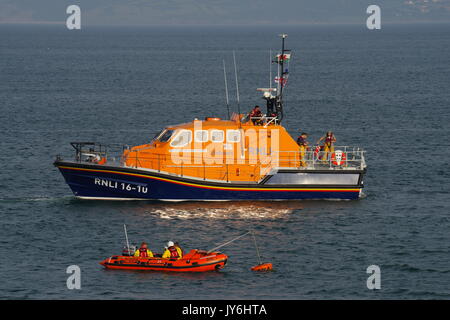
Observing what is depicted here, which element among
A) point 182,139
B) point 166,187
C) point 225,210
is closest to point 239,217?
point 225,210

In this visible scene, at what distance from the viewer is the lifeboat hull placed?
44906 millimetres

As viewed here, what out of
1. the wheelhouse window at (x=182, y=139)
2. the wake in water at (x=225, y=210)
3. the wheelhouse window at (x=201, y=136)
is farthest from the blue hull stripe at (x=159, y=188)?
the wheelhouse window at (x=201, y=136)

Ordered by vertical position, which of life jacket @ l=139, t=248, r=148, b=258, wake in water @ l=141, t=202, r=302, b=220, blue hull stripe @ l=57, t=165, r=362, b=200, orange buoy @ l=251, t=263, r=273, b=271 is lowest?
orange buoy @ l=251, t=263, r=273, b=271

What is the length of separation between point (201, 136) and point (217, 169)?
1.78 metres

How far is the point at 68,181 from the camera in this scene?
45.9 metres

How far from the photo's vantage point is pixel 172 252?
35.7m

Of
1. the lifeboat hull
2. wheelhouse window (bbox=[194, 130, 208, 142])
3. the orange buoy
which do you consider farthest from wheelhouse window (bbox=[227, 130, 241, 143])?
the orange buoy

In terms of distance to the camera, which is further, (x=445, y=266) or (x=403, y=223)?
(x=403, y=223)

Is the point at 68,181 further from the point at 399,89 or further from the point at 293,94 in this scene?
the point at 399,89

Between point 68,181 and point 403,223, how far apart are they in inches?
636

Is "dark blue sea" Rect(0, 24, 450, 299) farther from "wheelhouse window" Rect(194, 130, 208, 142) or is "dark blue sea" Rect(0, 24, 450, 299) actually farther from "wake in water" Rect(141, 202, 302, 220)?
"wheelhouse window" Rect(194, 130, 208, 142)

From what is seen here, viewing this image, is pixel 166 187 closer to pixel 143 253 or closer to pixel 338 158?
pixel 338 158
